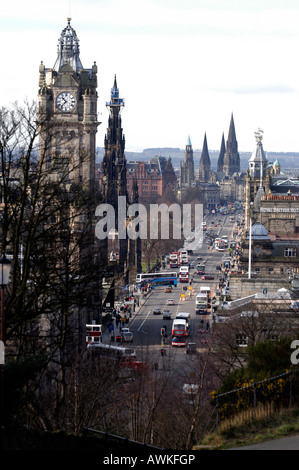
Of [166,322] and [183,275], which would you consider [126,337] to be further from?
[183,275]

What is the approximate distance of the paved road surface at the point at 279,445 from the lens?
19.7 meters

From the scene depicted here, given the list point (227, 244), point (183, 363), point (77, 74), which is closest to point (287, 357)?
point (183, 363)

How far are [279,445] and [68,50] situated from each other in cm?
5312

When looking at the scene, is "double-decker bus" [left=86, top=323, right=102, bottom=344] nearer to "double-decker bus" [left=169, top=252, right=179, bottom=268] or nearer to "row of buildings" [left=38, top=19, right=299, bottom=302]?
"row of buildings" [left=38, top=19, right=299, bottom=302]

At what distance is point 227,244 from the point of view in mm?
178250

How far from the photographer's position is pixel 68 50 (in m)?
68.8

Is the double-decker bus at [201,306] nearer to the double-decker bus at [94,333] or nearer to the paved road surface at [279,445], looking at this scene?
the double-decker bus at [94,333]

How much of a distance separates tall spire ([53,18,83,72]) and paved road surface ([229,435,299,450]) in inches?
2029

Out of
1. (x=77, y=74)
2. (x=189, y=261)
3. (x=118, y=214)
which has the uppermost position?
(x=77, y=74)

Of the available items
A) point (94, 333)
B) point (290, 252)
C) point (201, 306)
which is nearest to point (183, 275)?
point (201, 306)

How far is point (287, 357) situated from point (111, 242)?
3594 inches

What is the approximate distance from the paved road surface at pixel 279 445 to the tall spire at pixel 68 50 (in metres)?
51.5
